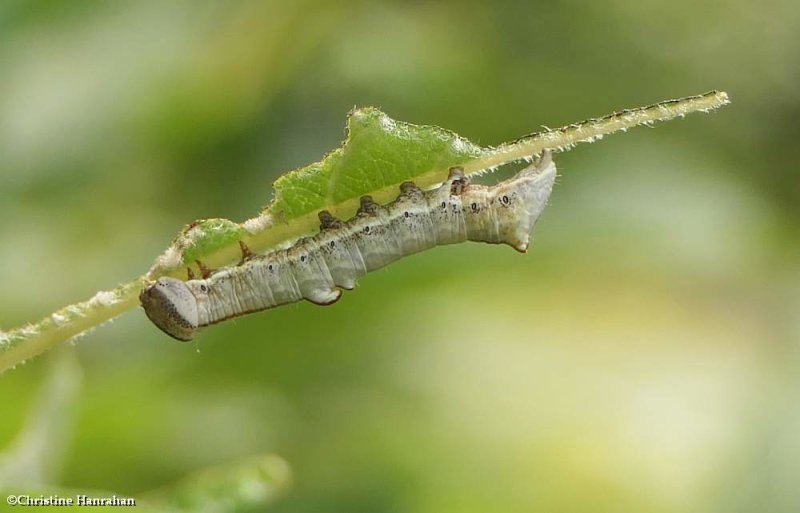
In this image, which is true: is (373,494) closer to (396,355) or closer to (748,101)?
(396,355)

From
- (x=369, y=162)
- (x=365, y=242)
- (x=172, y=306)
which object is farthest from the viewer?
(x=365, y=242)

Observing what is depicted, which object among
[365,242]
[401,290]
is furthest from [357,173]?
[401,290]

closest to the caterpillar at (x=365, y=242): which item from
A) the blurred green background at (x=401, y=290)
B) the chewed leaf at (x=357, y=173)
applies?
the chewed leaf at (x=357, y=173)

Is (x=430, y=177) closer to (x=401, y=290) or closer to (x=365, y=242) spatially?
(x=365, y=242)

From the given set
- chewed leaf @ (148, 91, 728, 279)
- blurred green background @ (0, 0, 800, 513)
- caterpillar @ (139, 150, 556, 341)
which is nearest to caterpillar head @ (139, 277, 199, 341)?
caterpillar @ (139, 150, 556, 341)

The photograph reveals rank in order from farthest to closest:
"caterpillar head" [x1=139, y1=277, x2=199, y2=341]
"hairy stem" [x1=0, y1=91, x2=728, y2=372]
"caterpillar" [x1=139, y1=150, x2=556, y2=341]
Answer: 1. "caterpillar" [x1=139, y1=150, x2=556, y2=341]
2. "caterpillar head" [x1=139, y1=277, x2=199, y2=341]
3. "hairy stem" [x1=0, y1=91, x2=728, y2=372]

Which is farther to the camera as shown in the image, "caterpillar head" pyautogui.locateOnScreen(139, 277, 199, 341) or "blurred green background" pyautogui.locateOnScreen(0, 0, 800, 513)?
"blurred green background" pyautogui.locateOnScreen(0, 0, 800, 513)

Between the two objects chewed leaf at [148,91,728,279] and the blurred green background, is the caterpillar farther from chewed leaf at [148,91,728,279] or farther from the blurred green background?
the blurred green background
